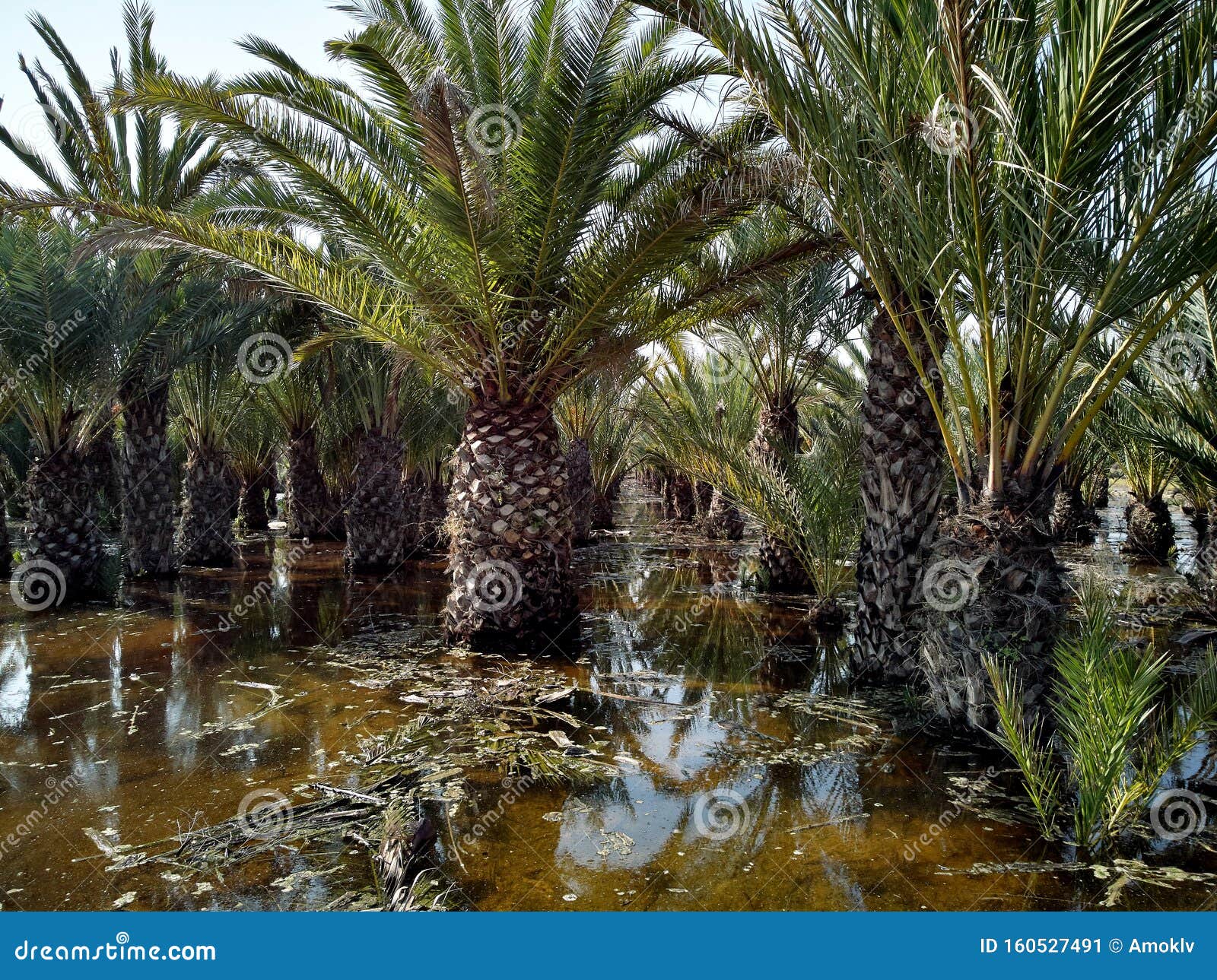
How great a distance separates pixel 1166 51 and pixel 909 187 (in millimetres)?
1341

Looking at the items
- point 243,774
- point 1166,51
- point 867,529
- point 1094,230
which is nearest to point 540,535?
point 867,529

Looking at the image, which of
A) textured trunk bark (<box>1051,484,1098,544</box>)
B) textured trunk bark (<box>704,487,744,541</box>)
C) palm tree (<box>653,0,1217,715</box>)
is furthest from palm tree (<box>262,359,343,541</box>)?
textured trunk bark (<box>1051,484,1098,544</box>)

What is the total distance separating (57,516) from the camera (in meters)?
9.63

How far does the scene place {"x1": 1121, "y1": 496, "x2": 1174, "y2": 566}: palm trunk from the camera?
1377 cm

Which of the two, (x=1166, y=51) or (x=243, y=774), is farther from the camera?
(x=243, y=774)

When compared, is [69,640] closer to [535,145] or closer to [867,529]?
[535,145]

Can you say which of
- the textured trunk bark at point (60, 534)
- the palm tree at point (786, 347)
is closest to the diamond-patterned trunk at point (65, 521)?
the textured trunk bark at point (60, 534)

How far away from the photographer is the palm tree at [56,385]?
874 cm

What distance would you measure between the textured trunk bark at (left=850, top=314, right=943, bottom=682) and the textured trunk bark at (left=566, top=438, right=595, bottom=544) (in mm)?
9280

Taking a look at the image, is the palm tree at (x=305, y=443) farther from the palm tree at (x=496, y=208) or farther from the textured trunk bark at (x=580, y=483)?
the palm tree at (x=496, y=208)

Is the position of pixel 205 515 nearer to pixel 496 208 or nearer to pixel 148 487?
pixel 148 487

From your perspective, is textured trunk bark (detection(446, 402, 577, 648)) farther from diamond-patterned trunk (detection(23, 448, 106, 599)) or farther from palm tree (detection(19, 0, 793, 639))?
diamond-patterned trunk (detection(23, 448, 106, 599))

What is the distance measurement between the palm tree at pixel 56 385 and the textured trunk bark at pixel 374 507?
3.38m

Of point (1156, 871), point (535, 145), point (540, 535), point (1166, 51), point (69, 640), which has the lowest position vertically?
point (1156, 871)
